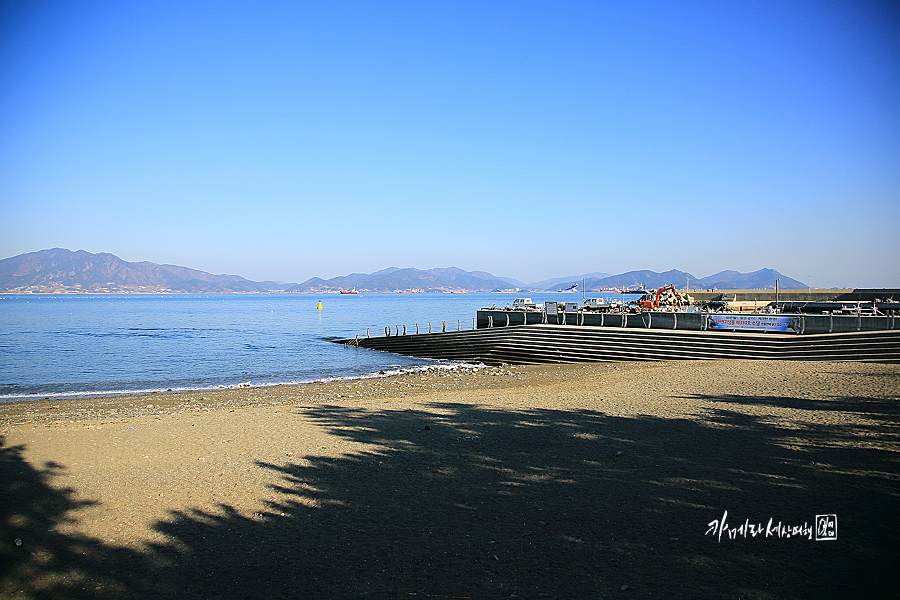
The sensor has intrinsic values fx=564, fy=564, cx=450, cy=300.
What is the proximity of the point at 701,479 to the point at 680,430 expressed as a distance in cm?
303

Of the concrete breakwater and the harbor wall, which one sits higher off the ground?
the harbor wall

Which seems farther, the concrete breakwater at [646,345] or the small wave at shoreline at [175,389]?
the concrete breakwater at [646,345]

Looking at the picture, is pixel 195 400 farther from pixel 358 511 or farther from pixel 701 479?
pixel 701 479

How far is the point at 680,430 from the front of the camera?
10242 mm

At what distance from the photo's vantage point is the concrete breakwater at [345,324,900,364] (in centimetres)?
2102

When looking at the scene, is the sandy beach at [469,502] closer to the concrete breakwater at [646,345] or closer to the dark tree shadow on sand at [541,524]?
the dark tree shadow on sand at [541,524]

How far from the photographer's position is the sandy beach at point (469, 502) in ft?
16.0

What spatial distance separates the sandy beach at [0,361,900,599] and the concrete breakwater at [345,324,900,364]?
9.05 m

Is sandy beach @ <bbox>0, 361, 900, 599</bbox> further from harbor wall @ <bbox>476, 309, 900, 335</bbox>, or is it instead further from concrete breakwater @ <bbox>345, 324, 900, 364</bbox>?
harbor wall @ <bbox>476, 309, 900, 335</bbox>

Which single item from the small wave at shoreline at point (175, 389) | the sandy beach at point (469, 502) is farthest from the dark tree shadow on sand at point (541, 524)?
the small wave at shoreline at point (175, 389)

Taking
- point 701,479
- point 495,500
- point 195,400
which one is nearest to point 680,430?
point 701,479

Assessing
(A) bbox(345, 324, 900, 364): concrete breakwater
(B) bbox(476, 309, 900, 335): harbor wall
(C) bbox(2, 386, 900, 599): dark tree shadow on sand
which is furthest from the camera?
(B) bbox(476, 309, 900, 335): harbor wall

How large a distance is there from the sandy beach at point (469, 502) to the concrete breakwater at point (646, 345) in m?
9.05

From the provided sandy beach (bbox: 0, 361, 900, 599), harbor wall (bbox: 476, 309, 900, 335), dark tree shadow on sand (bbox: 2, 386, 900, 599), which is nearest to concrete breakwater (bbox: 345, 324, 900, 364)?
harbor wall (bbox: 476, 309, 900, 335)
